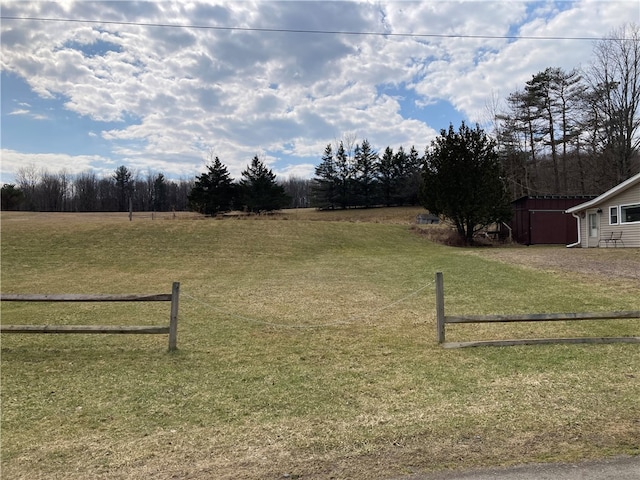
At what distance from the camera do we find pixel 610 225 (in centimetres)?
2284

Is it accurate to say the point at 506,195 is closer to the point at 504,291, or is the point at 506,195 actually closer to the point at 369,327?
the point at 504,291

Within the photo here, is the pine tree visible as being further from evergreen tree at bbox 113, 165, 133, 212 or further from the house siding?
evergreen tree at bbox 113, 165, 133, 212

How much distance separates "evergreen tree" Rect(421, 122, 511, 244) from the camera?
2759cm

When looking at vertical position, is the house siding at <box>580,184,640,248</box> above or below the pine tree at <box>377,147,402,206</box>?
below

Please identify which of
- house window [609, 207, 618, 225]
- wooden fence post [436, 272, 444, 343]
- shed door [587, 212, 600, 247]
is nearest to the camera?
wooden fence post [436, 272, 444, 343]

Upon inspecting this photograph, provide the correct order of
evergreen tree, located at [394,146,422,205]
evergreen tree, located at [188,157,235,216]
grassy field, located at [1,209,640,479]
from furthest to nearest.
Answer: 1. evergreen tree, located at [394,146,422,205]
2. evergreen tree, located at [188,157,235,216]
3. grassy field, located at [1,209,640,479]

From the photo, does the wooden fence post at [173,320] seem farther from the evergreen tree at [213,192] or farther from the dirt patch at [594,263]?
the evergreen tree at [213,192]

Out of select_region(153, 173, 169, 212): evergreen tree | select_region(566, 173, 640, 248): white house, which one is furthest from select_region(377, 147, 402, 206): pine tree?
select_region(153, 173, 169, 212): evergreen tree

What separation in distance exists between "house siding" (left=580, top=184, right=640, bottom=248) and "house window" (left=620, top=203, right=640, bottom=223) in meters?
0.17

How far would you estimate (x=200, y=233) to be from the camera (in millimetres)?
27812

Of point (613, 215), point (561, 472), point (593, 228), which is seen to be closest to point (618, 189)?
point (613, 215)

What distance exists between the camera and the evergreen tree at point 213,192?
48312 mm

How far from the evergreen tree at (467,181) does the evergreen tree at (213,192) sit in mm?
27844

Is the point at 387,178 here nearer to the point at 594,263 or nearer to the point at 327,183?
the point at 327,183
